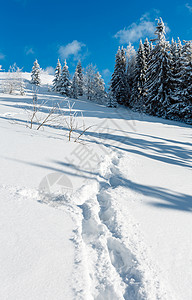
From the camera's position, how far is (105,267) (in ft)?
4.06

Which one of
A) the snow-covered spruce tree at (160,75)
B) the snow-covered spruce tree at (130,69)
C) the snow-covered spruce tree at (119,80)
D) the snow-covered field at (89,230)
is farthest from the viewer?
the snow-covered spruce tree at (130,69)

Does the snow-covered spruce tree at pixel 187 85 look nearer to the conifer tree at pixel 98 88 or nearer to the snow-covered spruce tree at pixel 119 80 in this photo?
the snow-covered spruce tree at pixel 119 80

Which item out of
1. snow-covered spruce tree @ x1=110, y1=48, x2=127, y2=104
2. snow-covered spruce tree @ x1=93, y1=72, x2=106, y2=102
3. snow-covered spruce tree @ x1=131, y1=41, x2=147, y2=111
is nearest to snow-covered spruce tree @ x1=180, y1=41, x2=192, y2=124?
snow-covered spruce tree @ x1=131, y1=41, x2=147, y2=111

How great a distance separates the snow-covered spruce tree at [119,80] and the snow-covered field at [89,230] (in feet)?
76.2

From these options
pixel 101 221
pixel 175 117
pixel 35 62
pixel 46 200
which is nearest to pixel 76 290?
pixel 101 221

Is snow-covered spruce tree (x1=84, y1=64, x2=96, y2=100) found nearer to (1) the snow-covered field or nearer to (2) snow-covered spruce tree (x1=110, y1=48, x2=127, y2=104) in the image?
(2) snow-covered spruce tree (x1=110, y1=48, x2=127, y2=104)

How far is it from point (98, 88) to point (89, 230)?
29.6 metres

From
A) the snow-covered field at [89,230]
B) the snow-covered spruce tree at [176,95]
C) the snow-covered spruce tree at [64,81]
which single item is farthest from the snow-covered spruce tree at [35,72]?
the snow-covered field at [89,230]

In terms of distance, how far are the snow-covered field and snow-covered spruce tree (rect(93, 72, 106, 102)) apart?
91.2ft

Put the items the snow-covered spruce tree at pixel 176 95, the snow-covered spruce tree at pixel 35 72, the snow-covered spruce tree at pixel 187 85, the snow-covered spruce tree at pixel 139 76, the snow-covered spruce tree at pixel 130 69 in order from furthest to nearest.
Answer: the snow-covered spruce tree at pixel 35 72, the snow-covered spruce tree at pixel 130 69, the snow-covered spruce tree at pixel 139 76, the snow-covered spruce tree at pixel 176 95, the snow-covered spruce tree at pixel 187 85

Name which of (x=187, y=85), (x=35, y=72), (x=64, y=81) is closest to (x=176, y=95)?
(x=187, y=85)

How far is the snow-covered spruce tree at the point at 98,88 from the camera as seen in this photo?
95.3ft

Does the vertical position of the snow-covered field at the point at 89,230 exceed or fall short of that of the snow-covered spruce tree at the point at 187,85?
it falls short

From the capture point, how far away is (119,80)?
2427cm
